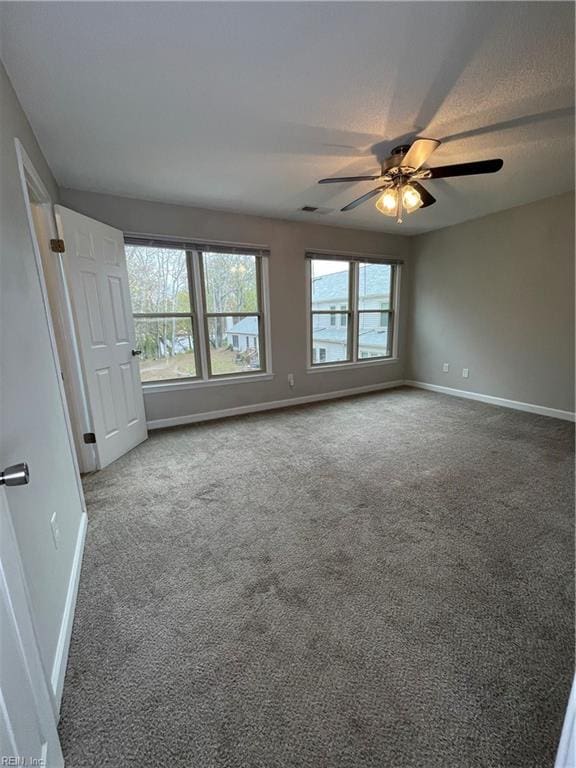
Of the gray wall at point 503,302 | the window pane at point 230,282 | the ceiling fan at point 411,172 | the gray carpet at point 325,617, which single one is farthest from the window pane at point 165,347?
the gray wall at point 503,302

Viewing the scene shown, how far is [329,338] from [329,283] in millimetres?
782

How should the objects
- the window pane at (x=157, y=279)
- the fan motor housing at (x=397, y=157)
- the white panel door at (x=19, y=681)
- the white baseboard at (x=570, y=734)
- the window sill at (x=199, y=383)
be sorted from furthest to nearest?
1. the window sill at (x=199, y=383)
2. the window pane at (x=157, y=279)
3. the fan motor housing at (x=397, y=157)
4. the white panel door at (x=19, y=681)
5. the white baseboard at (x=570, y=734)

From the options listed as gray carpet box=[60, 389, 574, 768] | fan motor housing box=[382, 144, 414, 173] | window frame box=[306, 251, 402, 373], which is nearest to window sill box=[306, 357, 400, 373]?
A: window frame box=[306, 251, 402, 373]

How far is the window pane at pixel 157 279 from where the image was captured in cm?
333

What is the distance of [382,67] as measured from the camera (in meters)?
1.52

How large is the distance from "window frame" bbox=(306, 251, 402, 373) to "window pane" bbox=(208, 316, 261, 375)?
79cm

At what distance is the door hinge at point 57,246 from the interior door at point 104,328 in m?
0.03

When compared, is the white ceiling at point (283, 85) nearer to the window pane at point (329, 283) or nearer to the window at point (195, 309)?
the window at point (195, 309)

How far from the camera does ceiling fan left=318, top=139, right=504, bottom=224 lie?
189cm

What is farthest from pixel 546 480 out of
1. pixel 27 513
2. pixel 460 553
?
pixel 27 513

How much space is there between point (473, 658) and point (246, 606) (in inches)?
36.3

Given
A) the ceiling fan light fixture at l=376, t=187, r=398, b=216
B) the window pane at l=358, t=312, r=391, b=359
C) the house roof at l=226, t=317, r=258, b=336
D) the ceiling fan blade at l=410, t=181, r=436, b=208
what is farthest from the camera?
the window pane at l=358, t=312, r=391, b=359

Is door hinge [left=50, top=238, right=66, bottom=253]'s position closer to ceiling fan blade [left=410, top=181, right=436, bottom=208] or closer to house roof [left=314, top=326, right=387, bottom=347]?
ceiling fan blade [left=410, top=181, right=436, bottom=208]

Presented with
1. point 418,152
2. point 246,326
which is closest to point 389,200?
point 418,152
